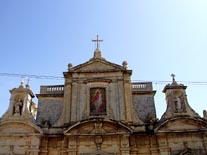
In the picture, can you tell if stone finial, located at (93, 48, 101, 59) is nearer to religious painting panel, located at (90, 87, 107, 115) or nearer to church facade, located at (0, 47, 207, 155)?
church facade, located at (0, 47, 207, 155)

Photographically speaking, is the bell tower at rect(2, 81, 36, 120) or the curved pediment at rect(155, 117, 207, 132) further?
the bell tower at rect(2, 81, 36, 120)

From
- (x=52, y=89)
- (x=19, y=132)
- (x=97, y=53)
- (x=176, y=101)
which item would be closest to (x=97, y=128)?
(x=19, y=132)

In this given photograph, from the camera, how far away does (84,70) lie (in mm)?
18828

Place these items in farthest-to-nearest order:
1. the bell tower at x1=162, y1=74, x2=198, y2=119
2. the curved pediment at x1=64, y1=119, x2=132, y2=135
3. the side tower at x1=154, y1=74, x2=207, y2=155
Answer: the bell tower at x1=162, y1=74, x2=198, y2=119 < the curved pediment at x1=64, y1=119, x2=132, y2=135 < the side tower at x1=154, y1=74, x2=207, y2=155

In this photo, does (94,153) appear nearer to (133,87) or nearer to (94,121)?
(94,121)

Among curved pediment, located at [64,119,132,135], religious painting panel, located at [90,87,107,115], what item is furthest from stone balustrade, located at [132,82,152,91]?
curved pediment, located at [64,119,132,135]

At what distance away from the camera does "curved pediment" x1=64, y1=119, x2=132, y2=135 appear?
16328mm

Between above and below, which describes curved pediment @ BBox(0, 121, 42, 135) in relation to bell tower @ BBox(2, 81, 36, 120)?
below

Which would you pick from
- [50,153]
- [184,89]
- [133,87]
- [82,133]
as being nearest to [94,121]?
[82,133]

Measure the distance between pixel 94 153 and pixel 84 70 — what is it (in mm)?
5313

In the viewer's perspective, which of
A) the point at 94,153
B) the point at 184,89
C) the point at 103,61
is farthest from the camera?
the point at 103,61

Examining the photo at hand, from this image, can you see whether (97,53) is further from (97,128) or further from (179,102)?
(179,102)

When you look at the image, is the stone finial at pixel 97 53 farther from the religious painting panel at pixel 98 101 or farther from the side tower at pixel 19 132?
the side tower at pixel 19 132

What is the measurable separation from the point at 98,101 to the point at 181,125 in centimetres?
492
